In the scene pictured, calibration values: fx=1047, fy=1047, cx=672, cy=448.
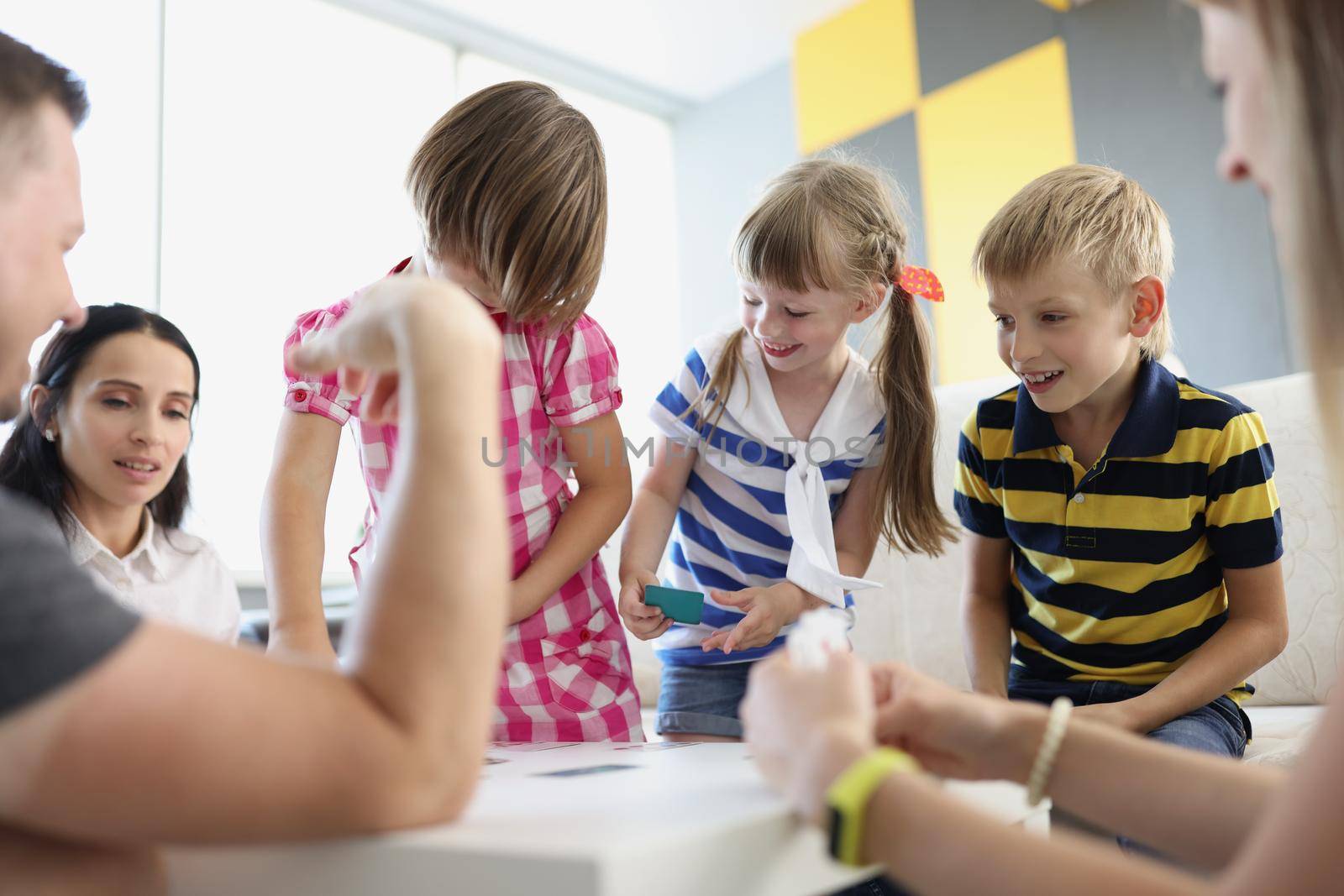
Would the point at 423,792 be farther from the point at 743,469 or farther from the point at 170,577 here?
the point at 170,577

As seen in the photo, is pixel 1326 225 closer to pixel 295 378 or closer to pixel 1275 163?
pixel 1275 163

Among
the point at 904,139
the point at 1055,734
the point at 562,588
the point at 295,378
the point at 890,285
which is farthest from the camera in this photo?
the point at 904,139

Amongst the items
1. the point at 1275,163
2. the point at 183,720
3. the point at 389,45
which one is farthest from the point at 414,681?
the point at 389,45

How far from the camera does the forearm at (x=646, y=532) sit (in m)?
1.42

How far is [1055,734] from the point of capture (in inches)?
A: 25.0

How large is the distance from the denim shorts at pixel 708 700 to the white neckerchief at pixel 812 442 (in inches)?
8.2

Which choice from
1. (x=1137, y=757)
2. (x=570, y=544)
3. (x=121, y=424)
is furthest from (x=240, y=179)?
(x=1137, y=757)

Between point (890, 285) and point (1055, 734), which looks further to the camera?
point (890, 285)

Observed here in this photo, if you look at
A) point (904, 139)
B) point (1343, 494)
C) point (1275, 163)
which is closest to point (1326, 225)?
point (1275, 163)

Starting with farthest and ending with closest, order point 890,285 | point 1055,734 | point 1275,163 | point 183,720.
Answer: point 890,285 → point 1055,734 → point 1275,163 → point 183,720

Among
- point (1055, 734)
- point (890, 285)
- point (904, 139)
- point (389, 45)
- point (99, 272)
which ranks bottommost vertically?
point (1055, 734)

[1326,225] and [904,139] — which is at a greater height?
[904,139]

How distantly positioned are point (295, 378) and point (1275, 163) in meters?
1.02

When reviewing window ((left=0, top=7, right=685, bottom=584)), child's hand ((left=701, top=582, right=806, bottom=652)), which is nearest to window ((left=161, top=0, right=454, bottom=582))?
window ((left=0, top=7, right=685, bottom=584))
